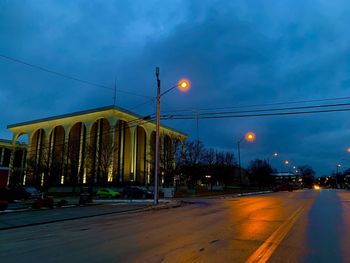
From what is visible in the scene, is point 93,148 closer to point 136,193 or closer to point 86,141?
point 86,141

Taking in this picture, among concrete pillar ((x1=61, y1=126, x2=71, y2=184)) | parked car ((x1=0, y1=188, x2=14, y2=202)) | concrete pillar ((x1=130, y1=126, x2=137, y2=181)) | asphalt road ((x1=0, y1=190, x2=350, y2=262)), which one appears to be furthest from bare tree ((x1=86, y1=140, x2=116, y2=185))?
asphalt road ((x1=0, y1=190, x2=350, y2=262))

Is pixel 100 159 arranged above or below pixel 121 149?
below

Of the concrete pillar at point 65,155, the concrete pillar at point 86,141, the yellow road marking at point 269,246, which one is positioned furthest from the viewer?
the concrete pillar at point 86,141

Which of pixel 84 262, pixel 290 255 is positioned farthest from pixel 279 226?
pixel 84 262

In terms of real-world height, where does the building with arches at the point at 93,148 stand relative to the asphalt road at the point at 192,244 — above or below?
above

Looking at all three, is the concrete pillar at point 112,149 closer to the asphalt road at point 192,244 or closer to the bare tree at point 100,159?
the bare tree at point 100,159

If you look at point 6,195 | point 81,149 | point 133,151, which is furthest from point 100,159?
point 6,195

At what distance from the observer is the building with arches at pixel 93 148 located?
65.3 m

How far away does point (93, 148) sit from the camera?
68.2 m

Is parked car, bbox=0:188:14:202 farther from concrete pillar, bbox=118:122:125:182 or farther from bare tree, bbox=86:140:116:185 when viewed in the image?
concrete pillar, bbox=118:122:125:182

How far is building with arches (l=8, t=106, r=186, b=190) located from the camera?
65312 millimetres

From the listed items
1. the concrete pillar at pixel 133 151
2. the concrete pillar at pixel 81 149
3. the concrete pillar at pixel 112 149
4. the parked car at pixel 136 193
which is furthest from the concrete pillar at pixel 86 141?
the parked car at pixel 136 193

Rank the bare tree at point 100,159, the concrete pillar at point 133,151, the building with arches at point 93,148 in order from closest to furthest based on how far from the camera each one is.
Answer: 1. the bare tree at point 100,159
2. the building with arches at point 93,148
3. the concrete pillar at point 133,151

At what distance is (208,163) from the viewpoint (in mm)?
78250
